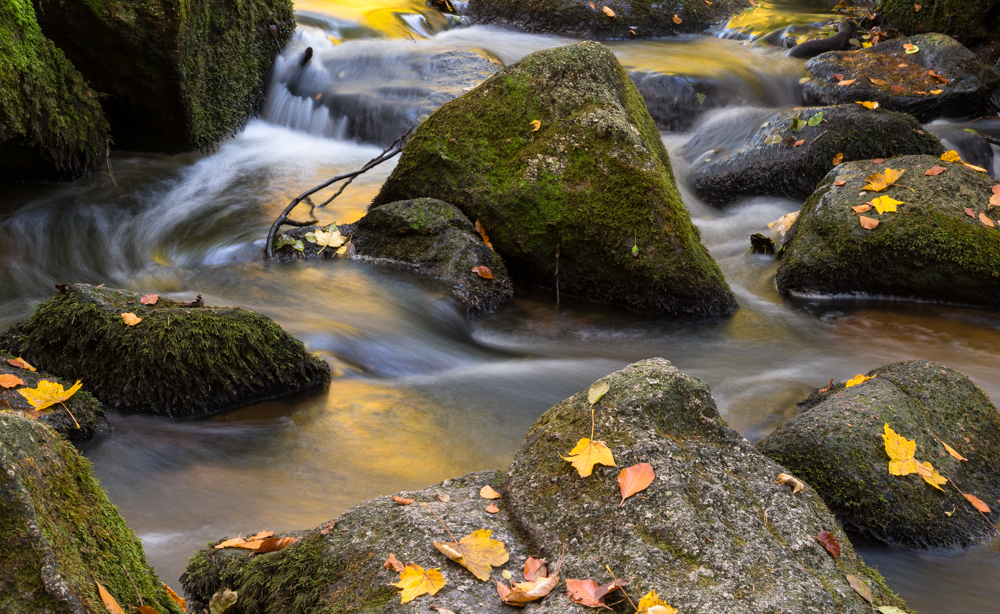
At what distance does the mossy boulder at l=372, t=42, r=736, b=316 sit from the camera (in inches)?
214

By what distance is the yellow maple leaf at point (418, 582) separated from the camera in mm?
1873

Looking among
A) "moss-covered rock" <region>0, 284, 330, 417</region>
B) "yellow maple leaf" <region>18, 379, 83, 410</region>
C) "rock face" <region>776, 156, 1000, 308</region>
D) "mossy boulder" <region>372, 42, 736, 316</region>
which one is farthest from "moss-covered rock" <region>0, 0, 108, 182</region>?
"rock face" <region>776, 156, 1000, 308</region>

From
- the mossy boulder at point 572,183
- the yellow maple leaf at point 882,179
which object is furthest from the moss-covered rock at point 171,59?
the yellow maple leaf at point 882,179

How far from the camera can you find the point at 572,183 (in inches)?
217

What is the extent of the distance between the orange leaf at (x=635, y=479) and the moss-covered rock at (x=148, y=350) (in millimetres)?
2486

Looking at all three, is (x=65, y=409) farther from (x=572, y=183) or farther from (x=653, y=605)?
(x=572, y=183)

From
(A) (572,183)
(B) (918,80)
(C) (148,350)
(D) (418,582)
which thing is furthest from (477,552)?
(B) (918,80)

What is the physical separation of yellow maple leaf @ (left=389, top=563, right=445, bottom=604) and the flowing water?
4.18ft

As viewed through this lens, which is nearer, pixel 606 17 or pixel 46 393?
pixel 46 393

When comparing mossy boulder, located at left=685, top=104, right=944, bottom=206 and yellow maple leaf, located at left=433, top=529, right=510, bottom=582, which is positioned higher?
mossy boulder, located at left=685, top=104, right=944, bottom=206

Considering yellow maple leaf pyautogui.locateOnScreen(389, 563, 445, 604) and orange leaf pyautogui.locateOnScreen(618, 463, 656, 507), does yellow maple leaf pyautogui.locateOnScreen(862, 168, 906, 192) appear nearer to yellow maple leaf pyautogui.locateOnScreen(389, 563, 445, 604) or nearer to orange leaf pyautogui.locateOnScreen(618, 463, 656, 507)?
orange leaf pyautogui.locateOnScreen(618, 463, 656, 507)

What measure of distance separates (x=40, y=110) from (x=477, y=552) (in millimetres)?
6140

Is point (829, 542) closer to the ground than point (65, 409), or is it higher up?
higher up

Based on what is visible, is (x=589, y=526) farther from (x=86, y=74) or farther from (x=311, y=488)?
(x=86, y=74)
